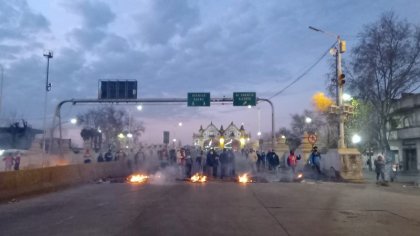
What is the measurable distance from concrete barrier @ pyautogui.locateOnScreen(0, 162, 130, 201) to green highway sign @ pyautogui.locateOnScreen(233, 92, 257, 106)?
16.2 metres

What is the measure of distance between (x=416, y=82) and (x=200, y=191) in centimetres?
2773

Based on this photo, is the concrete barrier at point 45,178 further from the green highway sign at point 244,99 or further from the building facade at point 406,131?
the building facade at point 406,131

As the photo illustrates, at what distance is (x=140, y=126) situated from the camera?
349 ft

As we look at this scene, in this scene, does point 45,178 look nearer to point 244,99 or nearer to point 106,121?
point 244,99

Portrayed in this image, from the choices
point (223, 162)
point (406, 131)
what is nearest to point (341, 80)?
point (223, 162)

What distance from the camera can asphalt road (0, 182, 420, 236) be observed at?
379 inches

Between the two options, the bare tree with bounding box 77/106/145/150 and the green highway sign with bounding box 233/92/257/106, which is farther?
the bare tree with bounding box 77/106/145/150

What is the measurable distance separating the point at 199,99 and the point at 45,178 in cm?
2365

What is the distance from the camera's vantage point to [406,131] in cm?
4666

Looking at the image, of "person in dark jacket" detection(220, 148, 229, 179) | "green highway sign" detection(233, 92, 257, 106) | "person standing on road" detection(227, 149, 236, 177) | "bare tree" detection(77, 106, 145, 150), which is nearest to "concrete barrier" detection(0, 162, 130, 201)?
"person in dark jacket" detection(220, 148, 229, 179)

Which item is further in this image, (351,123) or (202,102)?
(351,123)

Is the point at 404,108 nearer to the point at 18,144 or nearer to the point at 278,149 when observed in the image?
the point at 278,149

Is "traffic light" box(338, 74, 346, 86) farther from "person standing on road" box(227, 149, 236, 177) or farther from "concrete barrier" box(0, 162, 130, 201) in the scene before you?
"concrete barrier" box(0, 162, 130, 201)

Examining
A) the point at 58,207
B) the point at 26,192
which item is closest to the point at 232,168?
the point at 26,192
